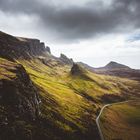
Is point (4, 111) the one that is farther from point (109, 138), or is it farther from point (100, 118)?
point (100, 118)

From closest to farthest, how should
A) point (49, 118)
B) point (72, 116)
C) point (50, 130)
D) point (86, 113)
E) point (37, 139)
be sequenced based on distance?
1. point (37, 139)
2. point (50, 130)
3. point (49, 118)
4. point (72, 116)
5. point (86, 113)

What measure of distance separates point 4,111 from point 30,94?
1035 inches

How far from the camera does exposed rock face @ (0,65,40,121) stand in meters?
92.5

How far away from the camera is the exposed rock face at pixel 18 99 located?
92.5m

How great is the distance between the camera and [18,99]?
9781 cm

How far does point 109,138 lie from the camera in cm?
12950

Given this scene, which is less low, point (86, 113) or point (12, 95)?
point (12, 95)

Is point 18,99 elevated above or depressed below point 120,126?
above

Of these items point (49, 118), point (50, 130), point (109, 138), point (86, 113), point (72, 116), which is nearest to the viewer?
point (50, 130)

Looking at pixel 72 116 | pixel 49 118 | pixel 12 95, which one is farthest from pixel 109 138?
pixel 12 95

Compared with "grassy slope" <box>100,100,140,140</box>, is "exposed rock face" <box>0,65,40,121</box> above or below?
above

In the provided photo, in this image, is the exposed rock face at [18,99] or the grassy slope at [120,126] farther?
the grassy slope at [120,126]

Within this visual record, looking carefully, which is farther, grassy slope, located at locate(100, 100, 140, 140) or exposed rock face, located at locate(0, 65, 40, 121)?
grassy slope, located at locate(100, 100, 140, 140)

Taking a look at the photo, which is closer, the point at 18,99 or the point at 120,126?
the point at 18,99
